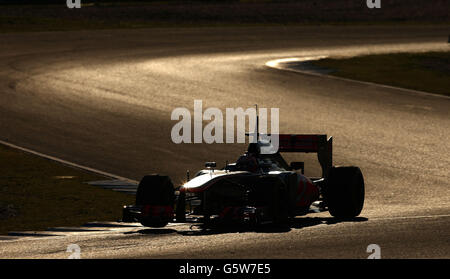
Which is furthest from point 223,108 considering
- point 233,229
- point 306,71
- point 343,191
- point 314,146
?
point 233,229

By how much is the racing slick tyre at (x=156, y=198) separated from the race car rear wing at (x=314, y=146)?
2.93 metres

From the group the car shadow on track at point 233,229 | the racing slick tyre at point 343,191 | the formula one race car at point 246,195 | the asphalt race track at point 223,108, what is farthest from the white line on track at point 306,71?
the car shadow on track at point 233,229

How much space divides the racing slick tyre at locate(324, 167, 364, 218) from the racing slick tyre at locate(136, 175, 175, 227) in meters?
2.77

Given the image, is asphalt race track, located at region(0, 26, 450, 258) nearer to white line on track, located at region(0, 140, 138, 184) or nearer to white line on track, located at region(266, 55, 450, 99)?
white line on track, located at region(0, 140, 138, 184)

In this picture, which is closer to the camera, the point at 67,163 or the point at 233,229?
the point at 233,229

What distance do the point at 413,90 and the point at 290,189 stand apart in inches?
816

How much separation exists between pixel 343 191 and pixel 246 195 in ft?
6.27

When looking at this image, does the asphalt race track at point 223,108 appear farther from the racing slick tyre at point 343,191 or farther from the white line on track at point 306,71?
the white line on track at point 306,71

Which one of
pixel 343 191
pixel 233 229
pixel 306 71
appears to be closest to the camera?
pixel 233 229

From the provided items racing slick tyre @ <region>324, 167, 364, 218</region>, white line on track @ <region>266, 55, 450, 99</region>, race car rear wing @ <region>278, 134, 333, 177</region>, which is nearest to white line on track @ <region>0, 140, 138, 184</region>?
race car rear wing @ <region>278, 134, 333, 177</region>

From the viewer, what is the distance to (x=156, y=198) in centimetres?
1628

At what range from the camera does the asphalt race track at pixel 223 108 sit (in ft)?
49.0

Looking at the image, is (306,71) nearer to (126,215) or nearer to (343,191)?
(343,191)
